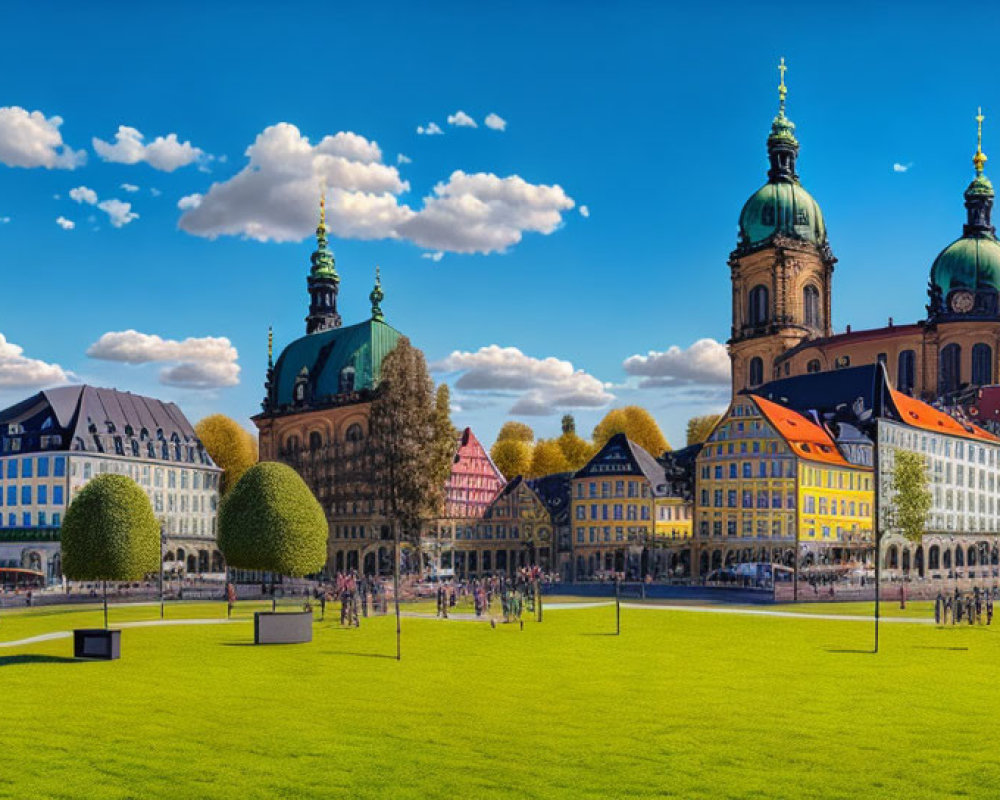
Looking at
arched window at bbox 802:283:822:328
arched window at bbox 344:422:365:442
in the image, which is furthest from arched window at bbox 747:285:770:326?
arched window at bbox 344:422:365:442

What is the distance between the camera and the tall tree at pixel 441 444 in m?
106

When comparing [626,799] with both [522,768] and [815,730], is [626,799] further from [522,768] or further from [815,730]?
[815,730]

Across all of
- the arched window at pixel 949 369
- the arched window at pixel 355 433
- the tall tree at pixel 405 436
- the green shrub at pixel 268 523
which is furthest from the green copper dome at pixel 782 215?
the green shrub at pixel 268 523

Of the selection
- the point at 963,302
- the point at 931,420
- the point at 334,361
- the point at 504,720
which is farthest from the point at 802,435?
the point at 504,720

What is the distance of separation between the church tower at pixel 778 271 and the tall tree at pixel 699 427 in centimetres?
1091

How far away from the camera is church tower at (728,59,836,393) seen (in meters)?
140

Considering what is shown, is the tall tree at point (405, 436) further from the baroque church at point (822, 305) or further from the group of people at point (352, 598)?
the baroque church at point (822, 305)

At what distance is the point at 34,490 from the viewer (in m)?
108

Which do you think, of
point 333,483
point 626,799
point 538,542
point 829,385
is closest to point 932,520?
point 829,385

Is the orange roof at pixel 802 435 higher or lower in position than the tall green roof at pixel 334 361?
lower

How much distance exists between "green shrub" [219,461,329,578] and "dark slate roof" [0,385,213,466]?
57724 mm

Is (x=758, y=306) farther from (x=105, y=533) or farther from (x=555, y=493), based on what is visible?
(x=105, y=533)

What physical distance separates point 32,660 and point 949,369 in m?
111

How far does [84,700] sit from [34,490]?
289 feet
